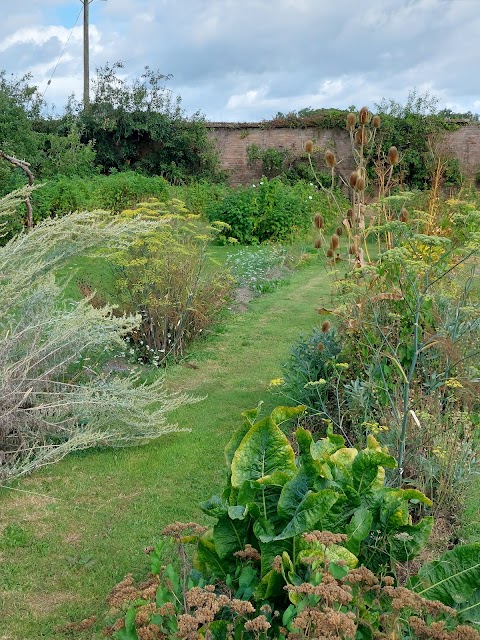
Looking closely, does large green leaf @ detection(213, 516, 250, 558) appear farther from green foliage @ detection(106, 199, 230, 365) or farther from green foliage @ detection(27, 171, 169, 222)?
green foliage @ detection(27, 171, 169, 222)

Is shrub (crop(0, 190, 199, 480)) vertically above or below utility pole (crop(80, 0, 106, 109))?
below

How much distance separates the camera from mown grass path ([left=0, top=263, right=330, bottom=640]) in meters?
3.34

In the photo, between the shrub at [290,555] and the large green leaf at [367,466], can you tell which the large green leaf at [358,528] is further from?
the large green leaf at [367,466]

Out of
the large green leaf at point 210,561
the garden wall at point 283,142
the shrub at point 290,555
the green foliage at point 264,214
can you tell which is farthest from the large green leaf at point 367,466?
the garden wall at point 283,142

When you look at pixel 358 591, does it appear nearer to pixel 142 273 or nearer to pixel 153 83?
pixel 142 273

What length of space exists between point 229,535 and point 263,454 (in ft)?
1.09

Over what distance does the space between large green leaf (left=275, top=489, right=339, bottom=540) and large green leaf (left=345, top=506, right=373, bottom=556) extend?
0.58 ft

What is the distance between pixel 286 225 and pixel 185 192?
133 inches

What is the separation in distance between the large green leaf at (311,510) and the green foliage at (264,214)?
12.2 metres

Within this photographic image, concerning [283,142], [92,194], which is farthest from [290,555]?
[283,142]

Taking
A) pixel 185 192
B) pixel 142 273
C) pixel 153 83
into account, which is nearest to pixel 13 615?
pixel 142 273

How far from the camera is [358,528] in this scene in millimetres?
2654

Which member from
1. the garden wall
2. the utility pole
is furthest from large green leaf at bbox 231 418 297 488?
the utility pole

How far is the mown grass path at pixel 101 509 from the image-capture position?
334cm
